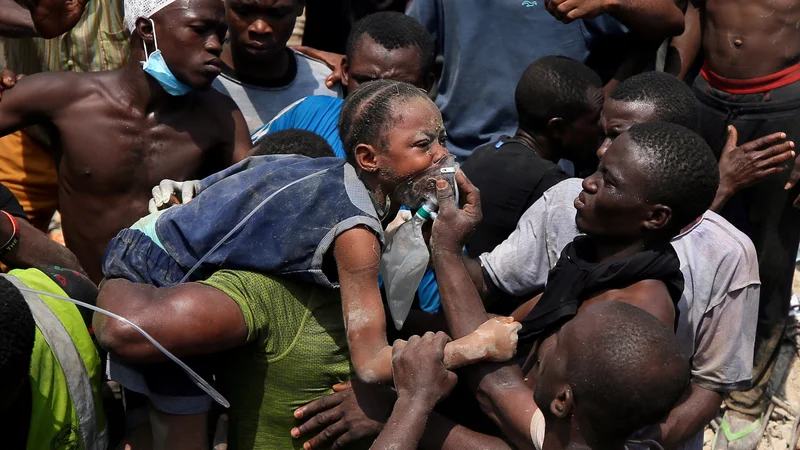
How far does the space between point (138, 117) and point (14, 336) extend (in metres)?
1.88

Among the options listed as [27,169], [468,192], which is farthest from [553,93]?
[27,169]

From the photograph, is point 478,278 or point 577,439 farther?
point 478,278

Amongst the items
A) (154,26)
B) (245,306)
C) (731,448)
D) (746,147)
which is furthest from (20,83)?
(731,448)

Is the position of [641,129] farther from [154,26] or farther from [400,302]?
[154,26]

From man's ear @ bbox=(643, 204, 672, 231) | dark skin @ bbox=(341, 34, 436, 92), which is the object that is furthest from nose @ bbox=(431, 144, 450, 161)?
dark skin @ bbox=(341, 34, 436, 92)

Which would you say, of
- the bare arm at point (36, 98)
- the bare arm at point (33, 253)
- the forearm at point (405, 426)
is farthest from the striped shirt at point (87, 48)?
the forearm at point (405, 426)

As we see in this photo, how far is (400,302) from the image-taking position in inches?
125

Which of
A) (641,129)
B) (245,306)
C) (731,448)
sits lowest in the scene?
(731,448)

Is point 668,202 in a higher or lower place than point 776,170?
higher

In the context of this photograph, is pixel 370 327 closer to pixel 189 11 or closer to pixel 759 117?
pixel 189 11

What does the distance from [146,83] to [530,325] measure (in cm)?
206

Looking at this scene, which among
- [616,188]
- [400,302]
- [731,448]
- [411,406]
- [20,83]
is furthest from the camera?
[731,448]

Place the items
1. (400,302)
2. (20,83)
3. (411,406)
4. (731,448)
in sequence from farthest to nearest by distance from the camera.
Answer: (731,448) → (20,83) → (400,302) → (411,406)

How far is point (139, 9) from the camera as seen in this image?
407 cm
